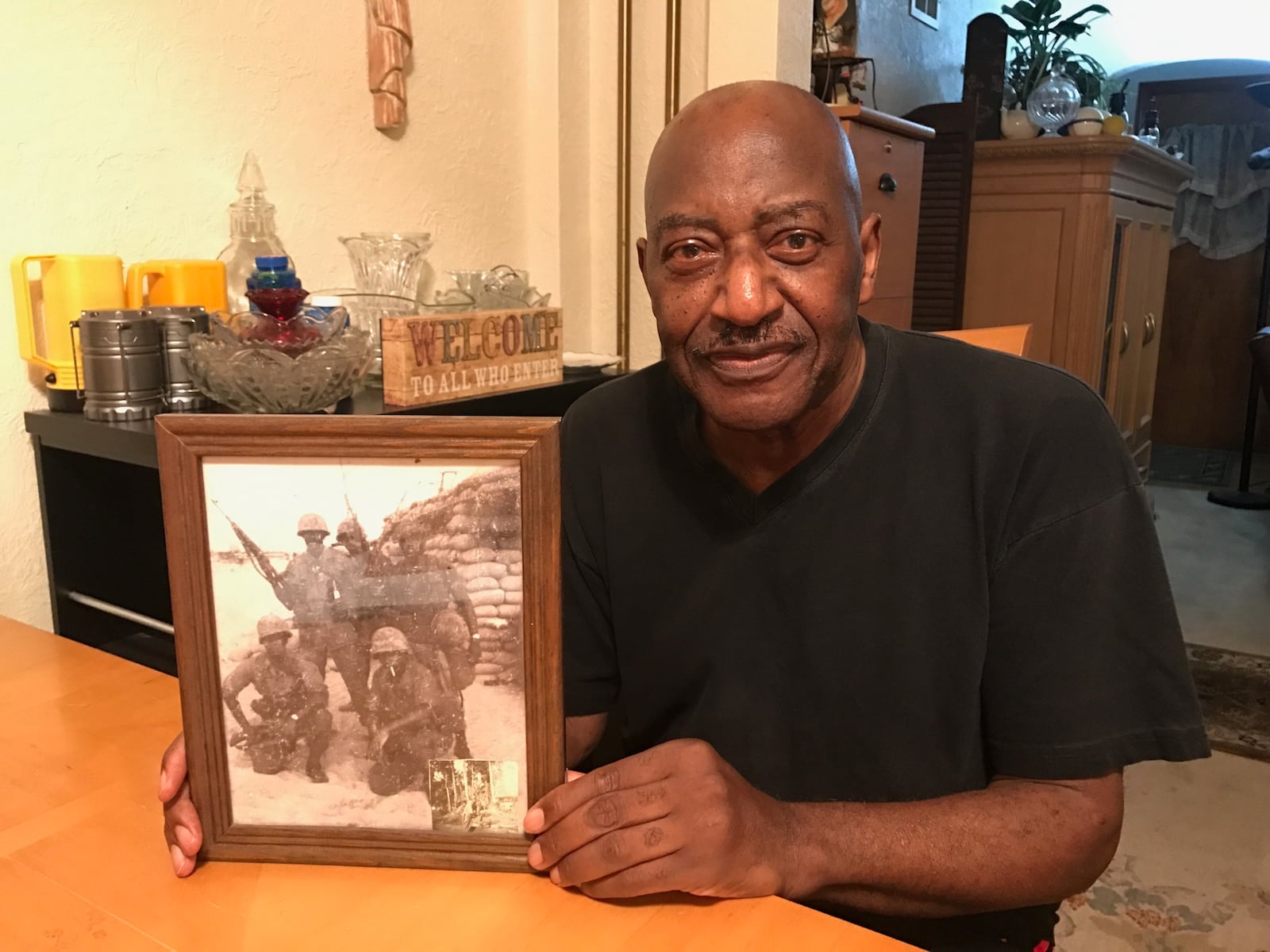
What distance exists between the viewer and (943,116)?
3.49m

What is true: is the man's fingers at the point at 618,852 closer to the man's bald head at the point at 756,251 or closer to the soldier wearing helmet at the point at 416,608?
the soldier wearing helmet at the point at 416,608

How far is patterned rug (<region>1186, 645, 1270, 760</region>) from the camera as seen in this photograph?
244cm

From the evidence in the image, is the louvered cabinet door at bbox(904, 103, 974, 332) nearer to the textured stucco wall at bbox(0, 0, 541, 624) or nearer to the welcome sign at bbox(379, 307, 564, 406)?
the textured stucco wall at bbox(0, 0, 541, 624)

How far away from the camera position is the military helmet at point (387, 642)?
2.26ft

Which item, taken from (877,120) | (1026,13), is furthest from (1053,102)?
(877,120)

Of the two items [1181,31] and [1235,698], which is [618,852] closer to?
[1235,698]

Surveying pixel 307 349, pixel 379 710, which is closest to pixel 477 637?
pixel 379 710

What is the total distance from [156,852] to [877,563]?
0.62 m

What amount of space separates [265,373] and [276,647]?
67cm

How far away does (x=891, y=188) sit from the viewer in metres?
2.45

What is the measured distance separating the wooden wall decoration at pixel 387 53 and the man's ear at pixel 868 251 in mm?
1208

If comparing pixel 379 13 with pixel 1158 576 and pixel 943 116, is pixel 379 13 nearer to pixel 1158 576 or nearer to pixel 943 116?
pixel 1158 576

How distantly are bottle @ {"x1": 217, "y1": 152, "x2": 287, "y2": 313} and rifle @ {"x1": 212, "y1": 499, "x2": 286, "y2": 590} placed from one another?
3.40ft

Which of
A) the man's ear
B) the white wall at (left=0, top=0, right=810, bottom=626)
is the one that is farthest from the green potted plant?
the man's ear
